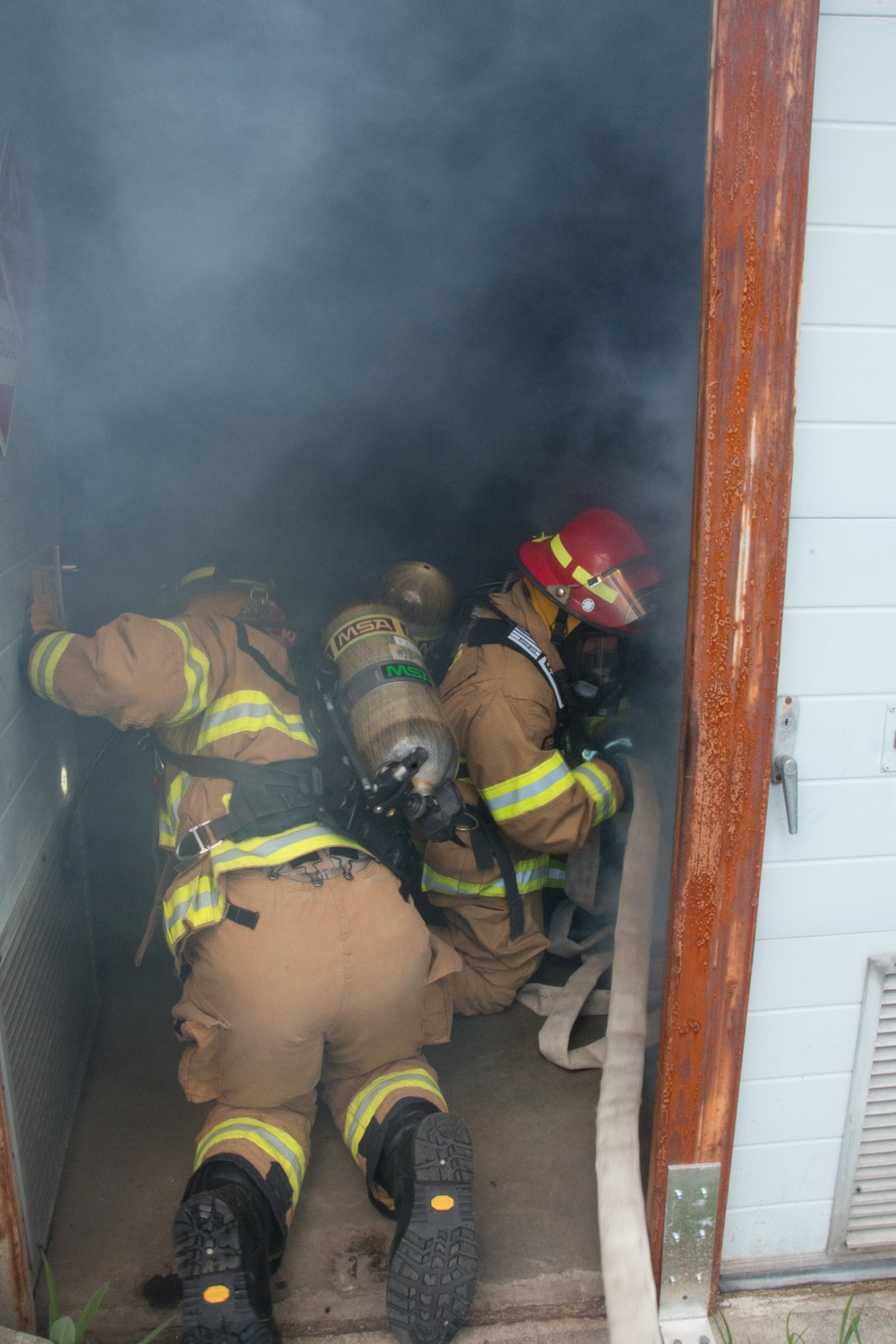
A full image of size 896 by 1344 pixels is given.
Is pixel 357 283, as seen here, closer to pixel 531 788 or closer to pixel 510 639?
pixel 510 639

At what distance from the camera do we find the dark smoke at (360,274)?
341 cm

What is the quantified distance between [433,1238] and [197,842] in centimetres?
109

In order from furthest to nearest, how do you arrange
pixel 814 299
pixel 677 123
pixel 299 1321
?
pixel 677 123
pixel 299 1321
pixel 814 299

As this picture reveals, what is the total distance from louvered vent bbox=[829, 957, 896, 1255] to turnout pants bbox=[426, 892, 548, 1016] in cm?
131

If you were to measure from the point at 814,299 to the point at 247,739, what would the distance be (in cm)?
169

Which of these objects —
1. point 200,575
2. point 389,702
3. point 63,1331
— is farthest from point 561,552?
point 63,1331

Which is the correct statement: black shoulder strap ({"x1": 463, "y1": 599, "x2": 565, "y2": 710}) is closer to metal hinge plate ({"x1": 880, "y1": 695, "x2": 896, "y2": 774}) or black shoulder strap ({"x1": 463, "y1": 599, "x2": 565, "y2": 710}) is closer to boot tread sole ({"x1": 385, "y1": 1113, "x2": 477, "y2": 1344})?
metal hinge plate ({"x1": 880, "y1": 695, "x2": 896, "y2": 774})

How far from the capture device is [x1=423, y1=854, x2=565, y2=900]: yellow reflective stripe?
329 centimetres

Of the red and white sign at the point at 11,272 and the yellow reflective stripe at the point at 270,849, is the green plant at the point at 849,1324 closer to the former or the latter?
the yellow reflective stripe at the point at 270,849

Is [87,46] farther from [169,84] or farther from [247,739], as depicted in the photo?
[247,739]

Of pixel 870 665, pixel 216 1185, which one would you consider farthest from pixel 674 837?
pixel 216 1185

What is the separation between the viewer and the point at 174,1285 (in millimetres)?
2299

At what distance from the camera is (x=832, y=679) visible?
195cm

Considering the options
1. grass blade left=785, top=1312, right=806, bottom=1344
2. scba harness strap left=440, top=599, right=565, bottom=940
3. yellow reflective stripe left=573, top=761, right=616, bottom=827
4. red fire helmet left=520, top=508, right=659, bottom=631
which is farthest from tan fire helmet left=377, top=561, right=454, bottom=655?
grass blade left=785, top=1312, right=806, bottom=1344
